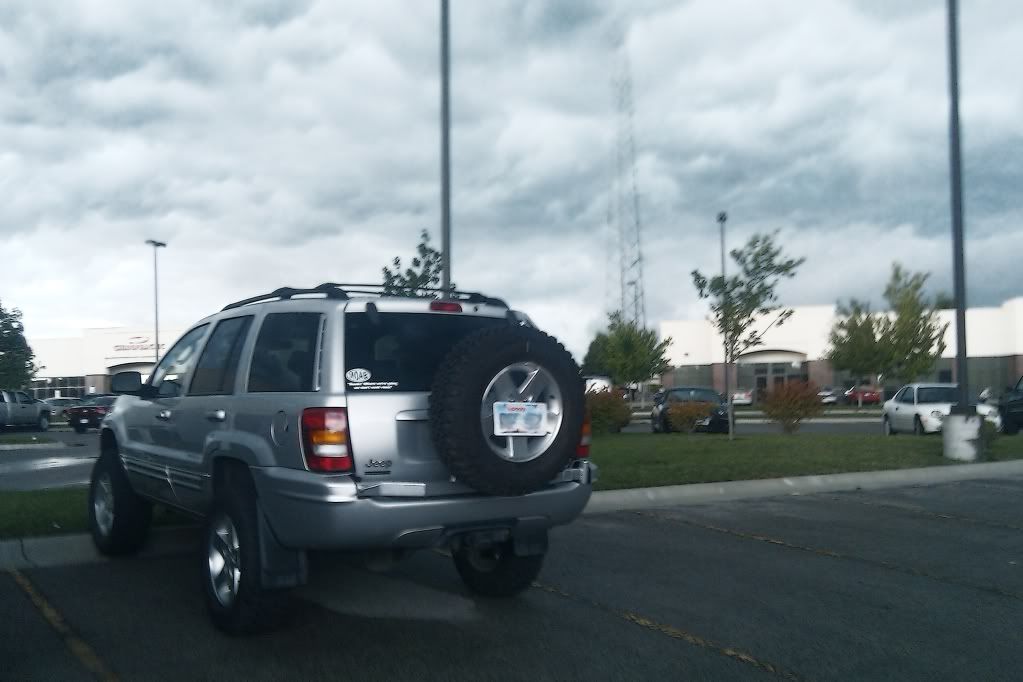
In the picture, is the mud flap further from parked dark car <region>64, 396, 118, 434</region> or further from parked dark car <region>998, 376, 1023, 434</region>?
parked dark car <region>64, 396, 118, 434</region>

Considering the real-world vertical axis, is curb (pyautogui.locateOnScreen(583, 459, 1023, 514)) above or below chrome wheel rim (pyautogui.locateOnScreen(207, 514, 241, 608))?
below

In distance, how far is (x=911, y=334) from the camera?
45875 mm

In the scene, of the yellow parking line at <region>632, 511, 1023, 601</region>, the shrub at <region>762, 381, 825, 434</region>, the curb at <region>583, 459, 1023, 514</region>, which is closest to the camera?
the yellow parking line at <region>632, 511, 1023, 601</region>

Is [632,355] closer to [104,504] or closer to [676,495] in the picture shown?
[676,495]

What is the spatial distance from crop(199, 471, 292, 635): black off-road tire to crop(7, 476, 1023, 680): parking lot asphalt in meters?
0.13

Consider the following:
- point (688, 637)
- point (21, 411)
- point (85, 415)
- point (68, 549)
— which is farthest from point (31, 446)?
point (688, 637)

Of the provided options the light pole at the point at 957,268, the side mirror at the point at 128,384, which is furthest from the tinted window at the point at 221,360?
the light pole at the point at 957,268


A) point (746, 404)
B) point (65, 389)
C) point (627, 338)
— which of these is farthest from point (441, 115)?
point (65, 389)

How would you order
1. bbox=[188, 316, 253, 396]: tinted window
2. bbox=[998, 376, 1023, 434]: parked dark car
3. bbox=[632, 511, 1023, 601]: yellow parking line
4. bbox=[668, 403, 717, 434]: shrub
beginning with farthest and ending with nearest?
bbox=[998, 376, 1023, 434]: parked dark car
bbox=[668, 403, 717, 434]: shrub
bbox=[632, 511, 1023, 601]: yellow parking line
bbox=[188, 316, 253, 396]: tinted window

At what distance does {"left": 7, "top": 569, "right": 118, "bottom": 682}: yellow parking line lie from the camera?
482 cm

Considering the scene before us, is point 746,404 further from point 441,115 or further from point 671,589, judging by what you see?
point 671,589

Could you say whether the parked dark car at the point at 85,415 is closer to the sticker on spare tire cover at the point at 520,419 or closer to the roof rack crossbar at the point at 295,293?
the roof rack crossbar at the point at 295,293

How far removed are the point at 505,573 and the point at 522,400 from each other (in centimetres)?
154

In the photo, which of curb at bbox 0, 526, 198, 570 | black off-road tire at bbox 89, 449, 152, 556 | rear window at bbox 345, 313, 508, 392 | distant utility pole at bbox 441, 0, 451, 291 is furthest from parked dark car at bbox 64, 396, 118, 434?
rear window at bbox 345, 313, 508, 392
